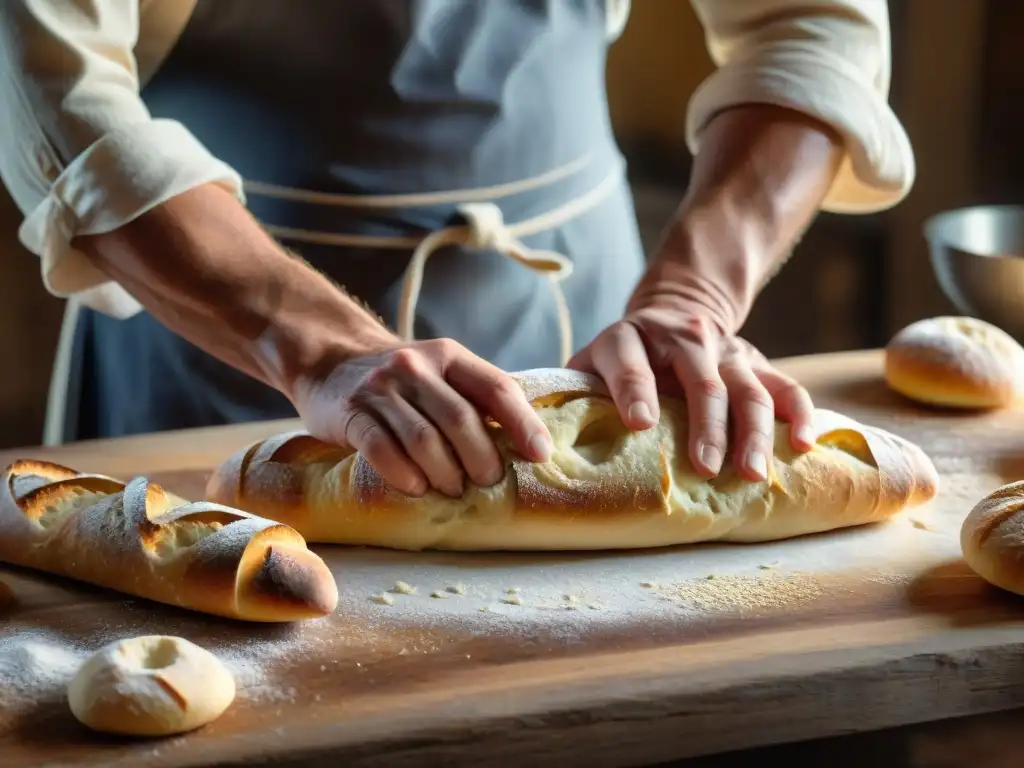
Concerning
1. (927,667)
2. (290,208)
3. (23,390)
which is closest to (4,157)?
(290,208)

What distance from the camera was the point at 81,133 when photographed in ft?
4.80

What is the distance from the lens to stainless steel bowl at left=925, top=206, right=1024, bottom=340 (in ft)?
6.11

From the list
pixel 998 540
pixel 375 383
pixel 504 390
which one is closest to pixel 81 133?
pixel 375 383

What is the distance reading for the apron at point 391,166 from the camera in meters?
1.71

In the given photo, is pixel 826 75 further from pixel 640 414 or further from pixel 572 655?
pixel 572 655

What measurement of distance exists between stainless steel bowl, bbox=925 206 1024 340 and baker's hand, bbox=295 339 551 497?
88 centimetres

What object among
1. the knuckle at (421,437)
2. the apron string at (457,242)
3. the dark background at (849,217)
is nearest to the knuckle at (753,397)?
the knuckle at (421,437)

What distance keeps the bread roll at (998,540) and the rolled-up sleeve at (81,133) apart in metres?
0.90

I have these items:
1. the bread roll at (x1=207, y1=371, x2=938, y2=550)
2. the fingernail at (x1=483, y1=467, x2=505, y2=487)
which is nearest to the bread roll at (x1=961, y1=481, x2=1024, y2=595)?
the bread roll at (x1=207, y1=371, x2=938, y2=550)

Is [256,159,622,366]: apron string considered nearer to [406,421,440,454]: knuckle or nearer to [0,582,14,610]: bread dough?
[406,421,440,454]: knuckle

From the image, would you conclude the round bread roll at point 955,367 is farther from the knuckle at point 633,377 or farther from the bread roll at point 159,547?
the bread roll at point 159,547

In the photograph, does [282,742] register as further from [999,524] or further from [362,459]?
[999,524]

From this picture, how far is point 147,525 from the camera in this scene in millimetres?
1185

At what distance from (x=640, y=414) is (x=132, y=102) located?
0.70 metres
